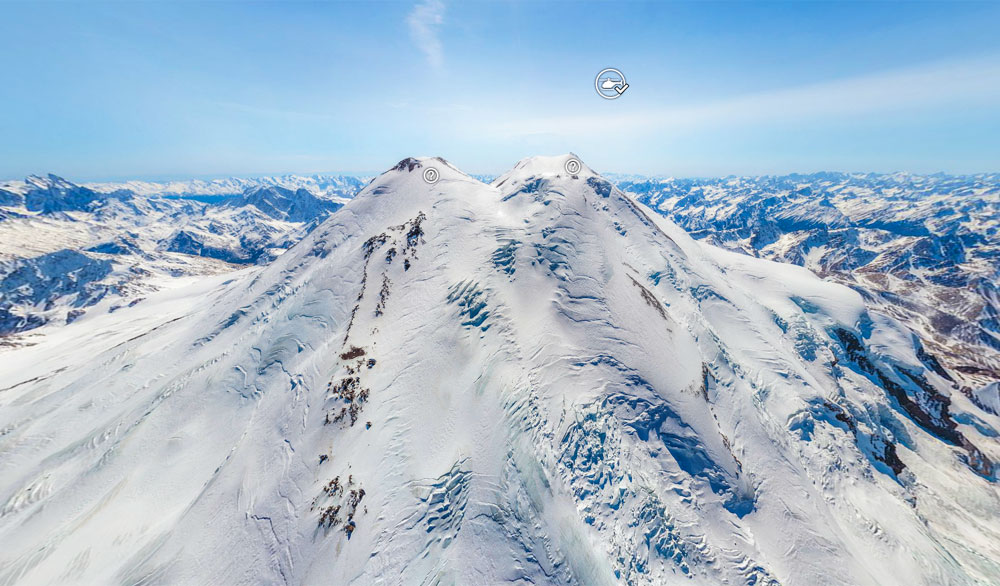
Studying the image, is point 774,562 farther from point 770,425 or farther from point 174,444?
point 174,444

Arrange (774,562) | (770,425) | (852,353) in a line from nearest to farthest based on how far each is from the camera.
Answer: (774,562) → (770,425) → (852,353)

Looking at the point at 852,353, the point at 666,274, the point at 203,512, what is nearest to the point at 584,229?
the point at 666,274

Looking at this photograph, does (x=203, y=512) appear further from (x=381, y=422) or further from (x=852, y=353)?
(x=852, y=353)

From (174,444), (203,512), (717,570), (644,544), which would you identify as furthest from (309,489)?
(717,570)

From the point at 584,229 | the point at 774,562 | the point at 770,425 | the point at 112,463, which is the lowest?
the point at 112,463

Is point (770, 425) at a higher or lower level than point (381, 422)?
lower

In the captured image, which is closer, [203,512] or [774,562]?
[774,562]

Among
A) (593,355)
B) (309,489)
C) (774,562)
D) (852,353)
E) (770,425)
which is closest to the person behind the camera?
(774,562)
